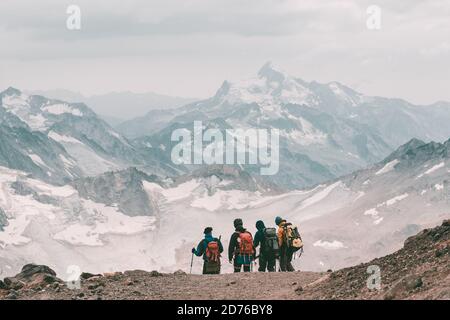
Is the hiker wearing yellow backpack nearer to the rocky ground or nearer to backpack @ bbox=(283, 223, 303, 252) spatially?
backpack @ bbox=(283, 223, 303, 252)

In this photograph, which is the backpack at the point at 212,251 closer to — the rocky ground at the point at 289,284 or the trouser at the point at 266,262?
the rocky ground at the point at 289,284

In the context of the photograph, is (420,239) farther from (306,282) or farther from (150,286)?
(150,286)

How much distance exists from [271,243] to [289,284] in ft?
27.2

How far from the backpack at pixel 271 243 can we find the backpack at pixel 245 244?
97 cm

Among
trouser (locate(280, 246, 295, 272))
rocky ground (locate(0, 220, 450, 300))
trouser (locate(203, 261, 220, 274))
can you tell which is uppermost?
trouser (locate(280, 246, 295, 272))

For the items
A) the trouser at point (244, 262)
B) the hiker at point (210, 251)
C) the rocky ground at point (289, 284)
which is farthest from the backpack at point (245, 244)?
the rocky ground at point (289, 284)

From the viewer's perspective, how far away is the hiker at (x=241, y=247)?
1841 inches

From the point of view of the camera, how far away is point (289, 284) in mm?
39500

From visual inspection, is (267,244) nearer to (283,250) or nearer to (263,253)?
(263,253)

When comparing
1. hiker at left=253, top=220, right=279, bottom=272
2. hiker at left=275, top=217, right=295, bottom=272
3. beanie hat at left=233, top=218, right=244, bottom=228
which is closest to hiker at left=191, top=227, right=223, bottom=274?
beanie hat at left=233, top=218, right=244, bottom=228

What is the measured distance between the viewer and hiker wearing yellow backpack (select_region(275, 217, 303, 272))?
1874 inches
